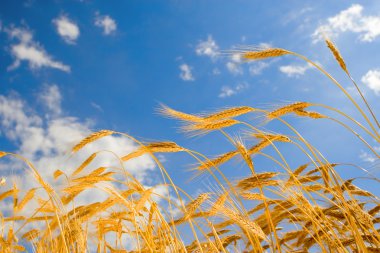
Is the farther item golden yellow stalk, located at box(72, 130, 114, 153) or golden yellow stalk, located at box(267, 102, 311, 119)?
golden yellow stalk, located at box(72, 130, 114, 153)

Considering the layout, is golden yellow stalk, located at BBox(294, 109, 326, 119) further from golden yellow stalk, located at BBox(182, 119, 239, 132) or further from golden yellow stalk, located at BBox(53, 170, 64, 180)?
golden yellow stalk, located at BBox(53, 170, 64, 180)

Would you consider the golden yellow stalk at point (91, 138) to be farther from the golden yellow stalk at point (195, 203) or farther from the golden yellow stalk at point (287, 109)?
the golden yellow stalk at point (287, 109)

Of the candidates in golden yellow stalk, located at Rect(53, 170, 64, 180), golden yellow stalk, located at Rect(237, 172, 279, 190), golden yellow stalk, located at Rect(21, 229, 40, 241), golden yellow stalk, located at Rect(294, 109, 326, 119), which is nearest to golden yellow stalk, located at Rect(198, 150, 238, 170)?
golden yellow stalk, located at Rect(237, 172, 279, 190)

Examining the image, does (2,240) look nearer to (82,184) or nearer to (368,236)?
(82,184)

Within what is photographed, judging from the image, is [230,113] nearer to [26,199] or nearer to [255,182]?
[255,182]

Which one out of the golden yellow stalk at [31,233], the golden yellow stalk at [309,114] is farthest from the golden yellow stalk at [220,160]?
the golden yellow stalk at [31,233]

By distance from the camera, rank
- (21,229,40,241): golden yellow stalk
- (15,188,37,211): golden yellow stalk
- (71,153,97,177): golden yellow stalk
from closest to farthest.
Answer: (71,153,97,177): golden yellow stalk → (15,188,37,211): golden yellow stalk → (21,229,40,241): golden yellow stalk

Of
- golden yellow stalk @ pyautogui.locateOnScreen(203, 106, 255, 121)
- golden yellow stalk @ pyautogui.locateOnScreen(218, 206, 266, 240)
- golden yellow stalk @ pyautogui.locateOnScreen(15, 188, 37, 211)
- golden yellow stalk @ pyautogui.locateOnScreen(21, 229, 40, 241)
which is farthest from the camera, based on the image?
golden yellow stalk @ pyautogui.locateOnScreen(21, 229, 40, 241)

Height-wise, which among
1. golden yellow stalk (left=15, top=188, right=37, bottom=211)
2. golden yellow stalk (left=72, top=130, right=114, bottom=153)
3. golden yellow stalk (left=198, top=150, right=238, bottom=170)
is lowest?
golden yellow stalk (left=198, top=150, right=238, bottom=170)

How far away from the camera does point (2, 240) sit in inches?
131

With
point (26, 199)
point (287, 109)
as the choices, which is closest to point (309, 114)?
point (287, 109)

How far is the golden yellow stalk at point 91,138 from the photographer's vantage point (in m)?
2.79

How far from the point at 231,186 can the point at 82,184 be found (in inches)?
41.4

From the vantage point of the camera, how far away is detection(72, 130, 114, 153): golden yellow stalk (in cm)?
279
